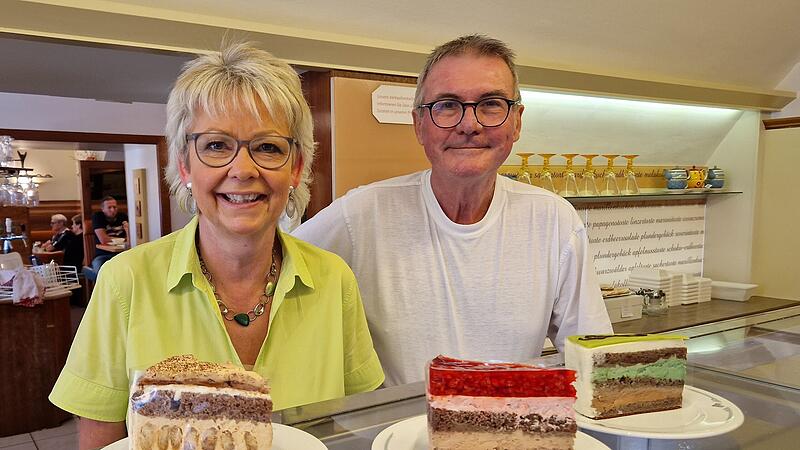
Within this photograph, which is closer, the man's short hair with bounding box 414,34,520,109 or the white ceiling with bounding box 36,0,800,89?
the man's short hair with bounding box 414,34,520,109

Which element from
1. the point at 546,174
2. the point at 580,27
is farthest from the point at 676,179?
the point at 580,27

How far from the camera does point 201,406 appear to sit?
88 cm

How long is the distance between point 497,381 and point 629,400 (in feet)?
1.22

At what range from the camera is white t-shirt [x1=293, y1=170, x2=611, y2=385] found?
6.13ft

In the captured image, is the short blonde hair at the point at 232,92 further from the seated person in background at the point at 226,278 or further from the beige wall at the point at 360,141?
the beige wall at the point at 360,141

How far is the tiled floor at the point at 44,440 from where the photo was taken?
4.98 metres

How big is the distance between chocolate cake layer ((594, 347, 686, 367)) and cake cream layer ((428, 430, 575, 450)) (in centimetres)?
25

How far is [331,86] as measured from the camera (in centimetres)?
274

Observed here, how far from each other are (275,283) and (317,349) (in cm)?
19

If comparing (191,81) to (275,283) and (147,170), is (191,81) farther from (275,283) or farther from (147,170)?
(147,170)

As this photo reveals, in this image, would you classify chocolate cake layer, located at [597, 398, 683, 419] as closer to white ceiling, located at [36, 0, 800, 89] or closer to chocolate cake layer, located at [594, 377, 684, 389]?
chocolate cake layer, located at [594, 377, 684, 389]

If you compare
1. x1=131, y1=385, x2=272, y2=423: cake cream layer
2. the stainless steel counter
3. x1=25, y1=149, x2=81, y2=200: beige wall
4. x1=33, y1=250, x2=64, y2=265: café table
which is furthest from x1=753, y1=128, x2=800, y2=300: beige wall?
x1=25, y1=149, x2=81, y2=200: beige wall

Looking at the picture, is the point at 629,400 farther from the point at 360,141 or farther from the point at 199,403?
the point at 360,141

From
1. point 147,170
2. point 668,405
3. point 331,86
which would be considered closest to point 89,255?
point 147,170
